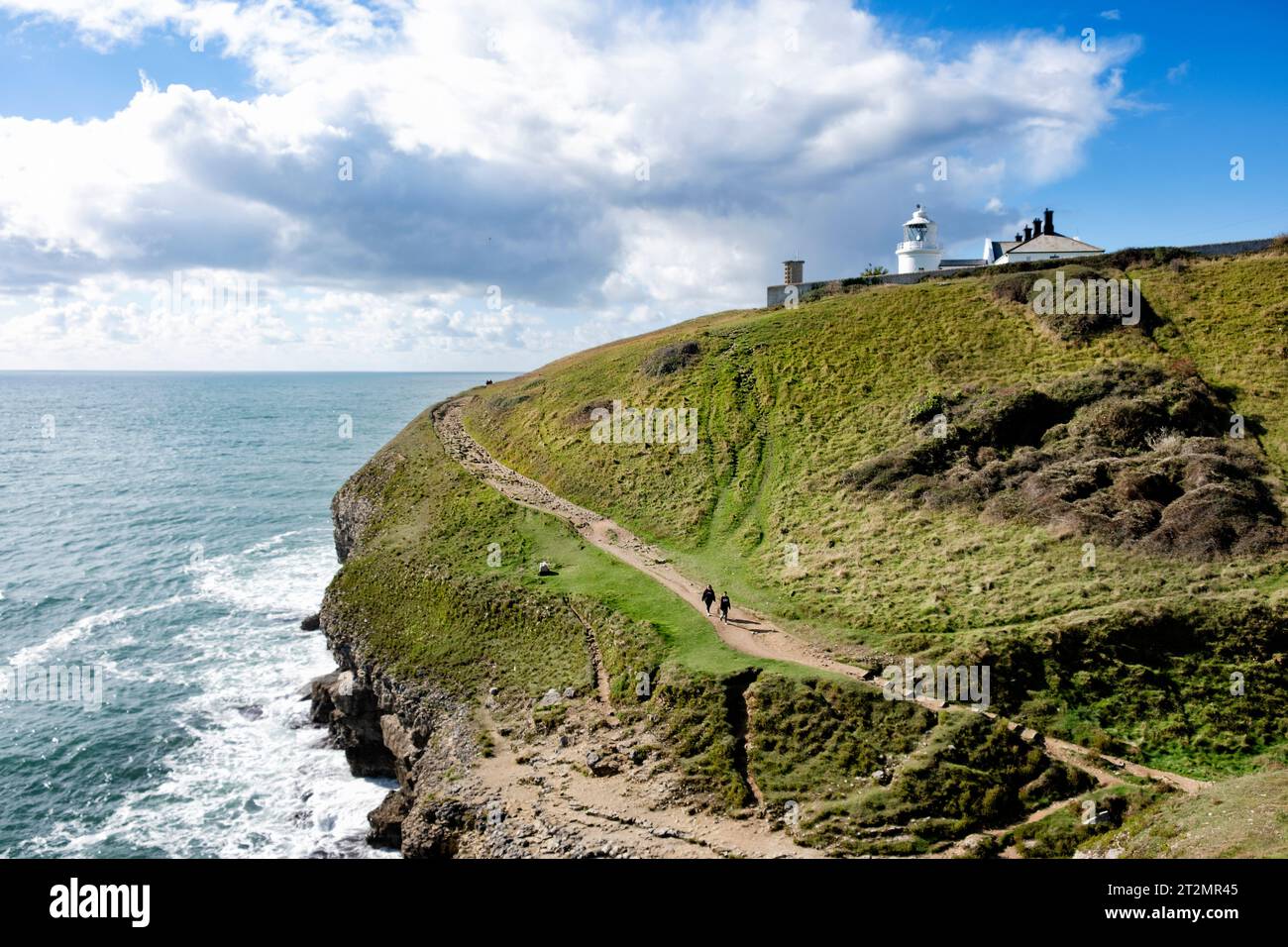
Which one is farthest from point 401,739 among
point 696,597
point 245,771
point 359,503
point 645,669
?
point 359,503

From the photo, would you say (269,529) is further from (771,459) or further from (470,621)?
(771,459)

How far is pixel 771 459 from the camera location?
181ft

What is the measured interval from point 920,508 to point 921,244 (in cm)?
5086

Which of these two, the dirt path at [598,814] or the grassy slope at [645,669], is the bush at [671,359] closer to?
the grassy slope at [645,669]

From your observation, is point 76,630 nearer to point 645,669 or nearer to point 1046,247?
point 645,669

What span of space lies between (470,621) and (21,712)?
88.9 feet

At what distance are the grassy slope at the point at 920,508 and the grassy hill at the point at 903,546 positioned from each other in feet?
0.64

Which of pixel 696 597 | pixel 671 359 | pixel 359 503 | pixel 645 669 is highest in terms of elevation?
pixel 671 359

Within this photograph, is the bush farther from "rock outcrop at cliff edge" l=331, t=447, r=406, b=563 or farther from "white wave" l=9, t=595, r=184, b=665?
"white wave" l=9, t=595, r=184, b=665

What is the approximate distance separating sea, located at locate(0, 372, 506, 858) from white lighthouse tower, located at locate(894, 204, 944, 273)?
232ft

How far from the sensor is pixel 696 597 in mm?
40781

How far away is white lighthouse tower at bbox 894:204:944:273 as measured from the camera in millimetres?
84562

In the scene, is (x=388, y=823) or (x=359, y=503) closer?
(x=388, y=823)
